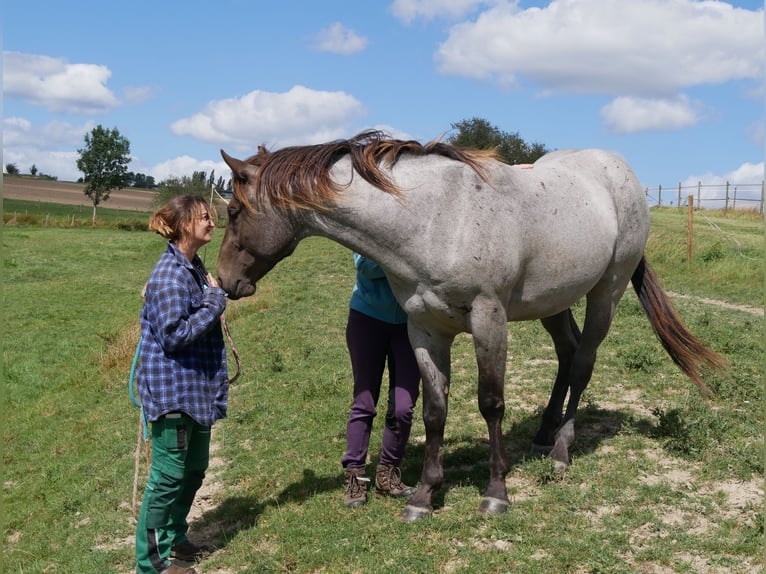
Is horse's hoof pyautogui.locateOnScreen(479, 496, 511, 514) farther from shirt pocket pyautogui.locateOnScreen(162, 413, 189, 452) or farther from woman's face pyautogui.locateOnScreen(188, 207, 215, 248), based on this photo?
woman's face pyautogui.locateOnScreen(188, 207, 215, 248)

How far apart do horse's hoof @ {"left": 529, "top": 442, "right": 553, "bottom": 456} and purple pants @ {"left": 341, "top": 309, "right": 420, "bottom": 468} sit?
121 centimetres

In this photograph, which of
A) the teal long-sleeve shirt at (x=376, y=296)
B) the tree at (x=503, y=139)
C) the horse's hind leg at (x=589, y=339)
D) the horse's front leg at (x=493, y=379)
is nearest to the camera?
the horse's front leg at (x=493, y=379)

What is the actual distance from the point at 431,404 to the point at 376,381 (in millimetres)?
457

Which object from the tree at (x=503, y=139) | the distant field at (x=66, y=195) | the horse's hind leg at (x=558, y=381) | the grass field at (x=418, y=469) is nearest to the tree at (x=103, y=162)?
the distant field at (x=66, y=195)

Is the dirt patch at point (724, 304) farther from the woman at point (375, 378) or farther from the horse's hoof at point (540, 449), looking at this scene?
the woman at point (375, 378)

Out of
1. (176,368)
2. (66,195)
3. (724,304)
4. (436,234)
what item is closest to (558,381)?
(436,234)

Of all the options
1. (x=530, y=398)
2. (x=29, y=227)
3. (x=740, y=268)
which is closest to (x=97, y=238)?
(x=29, y=227)

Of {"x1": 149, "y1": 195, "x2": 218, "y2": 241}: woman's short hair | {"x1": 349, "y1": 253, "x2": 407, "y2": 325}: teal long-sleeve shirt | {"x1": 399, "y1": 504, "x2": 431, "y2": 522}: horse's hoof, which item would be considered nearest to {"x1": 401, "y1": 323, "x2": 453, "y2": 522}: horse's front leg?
{"x1": 399, "y1": 504, "x2": 431, "y2": 522}: horse's hoof

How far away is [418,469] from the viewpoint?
16.1 ft

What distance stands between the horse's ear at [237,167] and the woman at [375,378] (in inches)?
37.1

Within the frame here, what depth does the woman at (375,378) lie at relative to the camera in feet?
14.2

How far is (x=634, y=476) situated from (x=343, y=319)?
7.00 metres

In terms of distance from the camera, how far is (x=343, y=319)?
11031mm

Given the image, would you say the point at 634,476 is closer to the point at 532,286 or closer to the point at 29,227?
the point at 532,286
